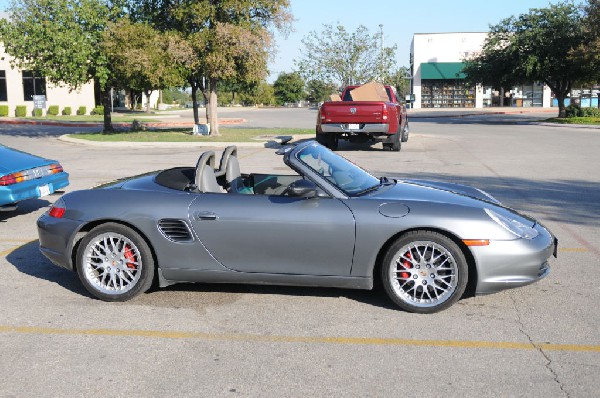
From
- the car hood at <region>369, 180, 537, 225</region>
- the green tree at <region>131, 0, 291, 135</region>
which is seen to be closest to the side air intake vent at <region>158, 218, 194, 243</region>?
the car hood at <region>369, 180, 537, 225</region>

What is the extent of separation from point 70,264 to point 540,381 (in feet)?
12.4

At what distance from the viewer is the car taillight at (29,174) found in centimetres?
831

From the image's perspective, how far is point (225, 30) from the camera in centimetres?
2317

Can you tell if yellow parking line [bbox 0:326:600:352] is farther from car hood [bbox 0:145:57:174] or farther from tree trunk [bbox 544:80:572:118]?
tree trunk [bbox 544:80:572:118]

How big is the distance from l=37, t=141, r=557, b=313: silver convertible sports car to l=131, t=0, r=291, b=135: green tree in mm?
18737

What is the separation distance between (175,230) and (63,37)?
21984mm

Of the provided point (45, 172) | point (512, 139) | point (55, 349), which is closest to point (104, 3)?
point (512, 139)

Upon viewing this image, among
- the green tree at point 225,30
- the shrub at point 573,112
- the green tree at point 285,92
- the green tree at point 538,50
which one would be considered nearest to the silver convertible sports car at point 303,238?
the green tree at point 225,30

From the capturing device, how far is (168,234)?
5.27 m

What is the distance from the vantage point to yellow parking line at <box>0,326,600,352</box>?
14.4ft

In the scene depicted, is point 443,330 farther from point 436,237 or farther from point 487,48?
point 487,48

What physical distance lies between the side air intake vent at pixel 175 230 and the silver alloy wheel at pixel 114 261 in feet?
1.02

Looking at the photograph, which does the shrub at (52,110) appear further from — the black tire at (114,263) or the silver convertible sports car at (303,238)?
the black tire at (114,263)

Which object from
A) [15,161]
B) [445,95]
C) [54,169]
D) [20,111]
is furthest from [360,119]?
[445,95]
